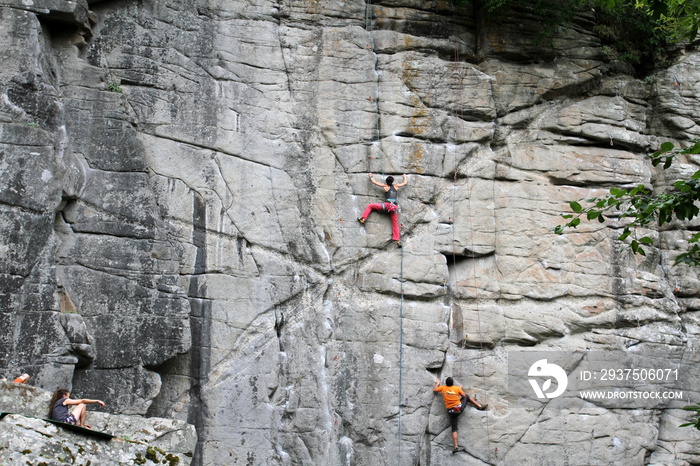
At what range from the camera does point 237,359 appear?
11.1 metres

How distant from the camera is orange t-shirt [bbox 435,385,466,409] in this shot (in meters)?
11.3

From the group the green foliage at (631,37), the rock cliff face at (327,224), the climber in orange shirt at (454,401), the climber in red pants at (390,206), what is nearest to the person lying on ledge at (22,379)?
the rock cliff face at (327,224)

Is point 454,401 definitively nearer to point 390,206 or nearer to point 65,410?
point 390,206

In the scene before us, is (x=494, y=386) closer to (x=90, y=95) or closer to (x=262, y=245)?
(x=262, y=245)

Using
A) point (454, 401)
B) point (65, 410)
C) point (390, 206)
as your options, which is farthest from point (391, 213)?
point (65, 410)

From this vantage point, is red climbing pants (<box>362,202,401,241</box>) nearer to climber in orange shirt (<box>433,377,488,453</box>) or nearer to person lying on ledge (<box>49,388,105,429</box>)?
climber in orange shirt (<box>433,377,488,453</box>)

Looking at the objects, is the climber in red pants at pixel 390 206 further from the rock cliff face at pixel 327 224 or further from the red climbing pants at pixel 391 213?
the rock cliff face at pixel 327 224

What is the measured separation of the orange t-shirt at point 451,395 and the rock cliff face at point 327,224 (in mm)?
294

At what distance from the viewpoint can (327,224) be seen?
471 inches

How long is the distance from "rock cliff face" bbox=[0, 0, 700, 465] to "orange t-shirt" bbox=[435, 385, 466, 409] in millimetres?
294

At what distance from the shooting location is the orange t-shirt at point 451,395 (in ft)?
37.2

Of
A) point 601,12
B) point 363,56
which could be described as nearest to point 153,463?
point 363,56

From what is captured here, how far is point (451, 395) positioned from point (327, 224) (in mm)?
3400

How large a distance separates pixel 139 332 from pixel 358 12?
6680 millimetres
